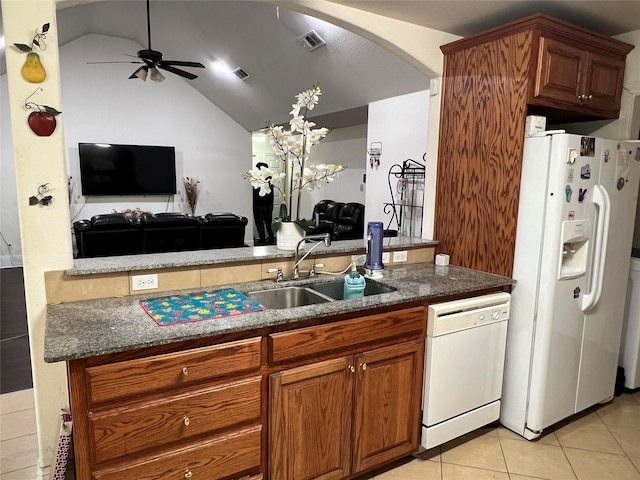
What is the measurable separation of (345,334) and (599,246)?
5.39 ft

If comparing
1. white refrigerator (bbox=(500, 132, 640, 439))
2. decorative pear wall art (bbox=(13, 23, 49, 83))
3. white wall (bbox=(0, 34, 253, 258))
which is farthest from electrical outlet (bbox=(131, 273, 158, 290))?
white wall (bbox=(0, 34, 253, 258))

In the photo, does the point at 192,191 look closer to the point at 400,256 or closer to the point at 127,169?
the point at 127,169

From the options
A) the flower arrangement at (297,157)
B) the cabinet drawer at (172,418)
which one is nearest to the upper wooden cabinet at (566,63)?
the flower arrangement at (297,157)

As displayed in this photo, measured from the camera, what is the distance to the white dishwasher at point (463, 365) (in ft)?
7.08

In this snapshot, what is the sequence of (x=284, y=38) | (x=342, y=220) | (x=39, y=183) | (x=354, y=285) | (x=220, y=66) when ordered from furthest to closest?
(x=342, y=220)
(x=220, y=66)
(x=284, y=38)
(x=354, y=285)
(x=39, y=183)

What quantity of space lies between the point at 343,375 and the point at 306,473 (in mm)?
455

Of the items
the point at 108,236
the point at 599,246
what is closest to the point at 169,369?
the point at 599,246

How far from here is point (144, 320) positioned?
5.42ft

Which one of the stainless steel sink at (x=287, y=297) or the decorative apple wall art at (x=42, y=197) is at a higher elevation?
the decorative apple wall art at (x=42, y=197)

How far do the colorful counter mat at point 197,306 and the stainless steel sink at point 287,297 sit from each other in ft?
0.52

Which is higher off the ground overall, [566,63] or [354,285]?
[566,63]

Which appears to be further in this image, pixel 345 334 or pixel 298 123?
pixel 298 123

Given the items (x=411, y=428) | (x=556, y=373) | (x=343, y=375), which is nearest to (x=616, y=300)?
(x=556, y=373)

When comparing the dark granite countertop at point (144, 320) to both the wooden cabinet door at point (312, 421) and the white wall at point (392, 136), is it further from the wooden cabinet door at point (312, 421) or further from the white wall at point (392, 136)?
the white wall at point (392, 136)
